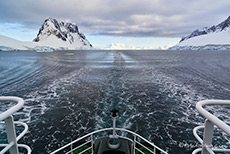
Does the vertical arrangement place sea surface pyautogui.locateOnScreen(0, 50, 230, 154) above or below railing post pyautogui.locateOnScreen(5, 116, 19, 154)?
below

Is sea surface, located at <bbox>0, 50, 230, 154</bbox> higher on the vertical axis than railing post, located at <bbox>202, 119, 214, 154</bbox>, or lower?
lower

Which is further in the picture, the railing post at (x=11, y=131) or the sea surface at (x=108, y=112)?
the sea surface at (x=108, y=112)

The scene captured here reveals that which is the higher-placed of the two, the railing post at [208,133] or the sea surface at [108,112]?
the railing post at [208,133]

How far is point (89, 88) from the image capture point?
10945 mm

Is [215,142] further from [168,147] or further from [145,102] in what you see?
[145,102]

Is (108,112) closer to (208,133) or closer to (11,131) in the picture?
(11,131)

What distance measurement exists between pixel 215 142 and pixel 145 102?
3.83m

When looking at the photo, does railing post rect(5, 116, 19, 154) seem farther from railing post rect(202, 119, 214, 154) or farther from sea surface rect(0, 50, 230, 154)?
sea surface rect(0, 50, 230, 154)

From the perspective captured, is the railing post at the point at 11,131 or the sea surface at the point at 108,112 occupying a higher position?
the railing post at the point at 11,131

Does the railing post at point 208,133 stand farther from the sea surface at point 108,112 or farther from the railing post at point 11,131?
the sea surface at point 108,112

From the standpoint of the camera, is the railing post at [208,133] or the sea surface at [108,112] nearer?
the railing post at [208,133]

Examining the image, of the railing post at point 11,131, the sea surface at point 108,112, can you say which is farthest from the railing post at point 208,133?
the sea surface at point 108,112

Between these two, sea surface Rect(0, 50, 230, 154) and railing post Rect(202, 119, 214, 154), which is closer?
railing post Rect(202, 119, 214, 154)

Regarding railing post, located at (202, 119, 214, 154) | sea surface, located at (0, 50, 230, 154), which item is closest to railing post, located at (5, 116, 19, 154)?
railing post, located at (202, 119, 214, 154)
